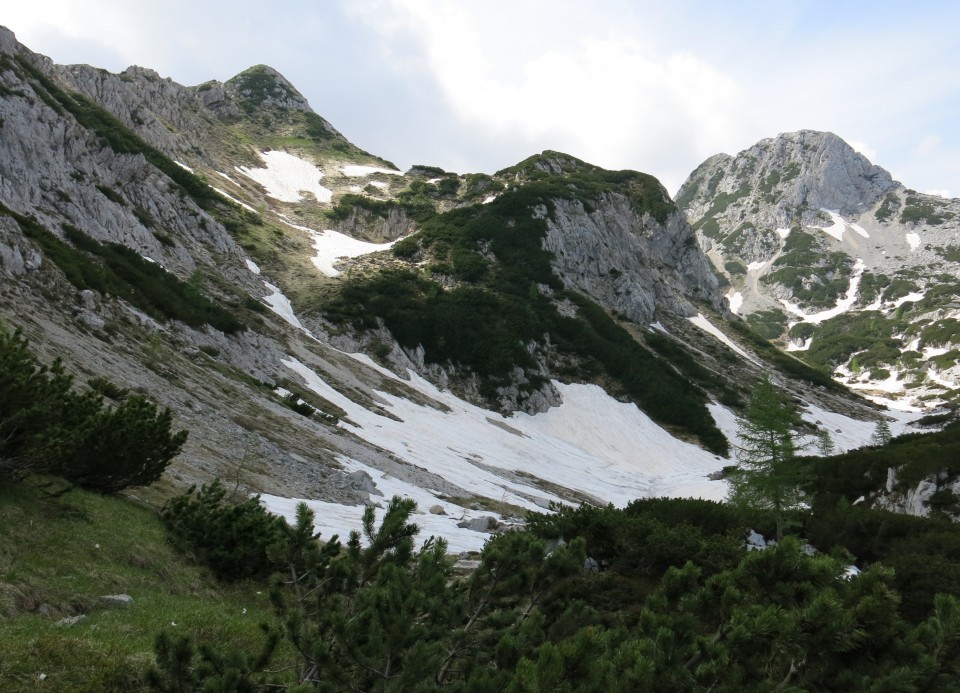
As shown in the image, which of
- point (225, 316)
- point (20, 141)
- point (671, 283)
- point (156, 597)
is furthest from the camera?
point (671, 283)

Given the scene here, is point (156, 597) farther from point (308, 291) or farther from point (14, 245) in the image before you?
point (308, 291)

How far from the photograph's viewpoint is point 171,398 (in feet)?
67.9

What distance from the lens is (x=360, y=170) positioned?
116 meters

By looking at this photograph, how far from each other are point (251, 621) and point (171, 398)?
15.2 m

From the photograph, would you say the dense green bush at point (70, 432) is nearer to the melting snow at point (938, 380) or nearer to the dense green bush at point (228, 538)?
the dense green bush at point (228, 538)

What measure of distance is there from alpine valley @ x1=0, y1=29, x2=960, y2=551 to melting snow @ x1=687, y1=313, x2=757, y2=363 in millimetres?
789

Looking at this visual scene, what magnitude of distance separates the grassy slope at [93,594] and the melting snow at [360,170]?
11043 centimetres

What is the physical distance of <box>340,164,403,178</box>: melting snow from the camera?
114 m

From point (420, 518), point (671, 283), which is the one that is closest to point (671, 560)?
point (420, 518)

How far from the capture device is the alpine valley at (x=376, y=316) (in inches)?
891

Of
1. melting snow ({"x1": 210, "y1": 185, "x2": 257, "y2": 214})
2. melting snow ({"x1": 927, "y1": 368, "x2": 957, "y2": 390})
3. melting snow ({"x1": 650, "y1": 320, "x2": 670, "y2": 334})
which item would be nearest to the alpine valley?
melting snow ({"x1": 927, "y1": 368, "x2": 957, "y2": 390})

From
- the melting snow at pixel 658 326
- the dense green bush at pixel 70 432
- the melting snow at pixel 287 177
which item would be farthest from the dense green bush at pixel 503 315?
the dense green bush at pixel 70 432

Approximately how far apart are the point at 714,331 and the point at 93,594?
326 ft

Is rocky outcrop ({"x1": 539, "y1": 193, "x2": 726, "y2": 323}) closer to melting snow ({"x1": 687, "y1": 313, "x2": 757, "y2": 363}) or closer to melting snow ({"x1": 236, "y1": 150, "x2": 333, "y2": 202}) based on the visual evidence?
melting snow ({"x1": 687, "y1": 313, "x2": 757, "y2": 363})
